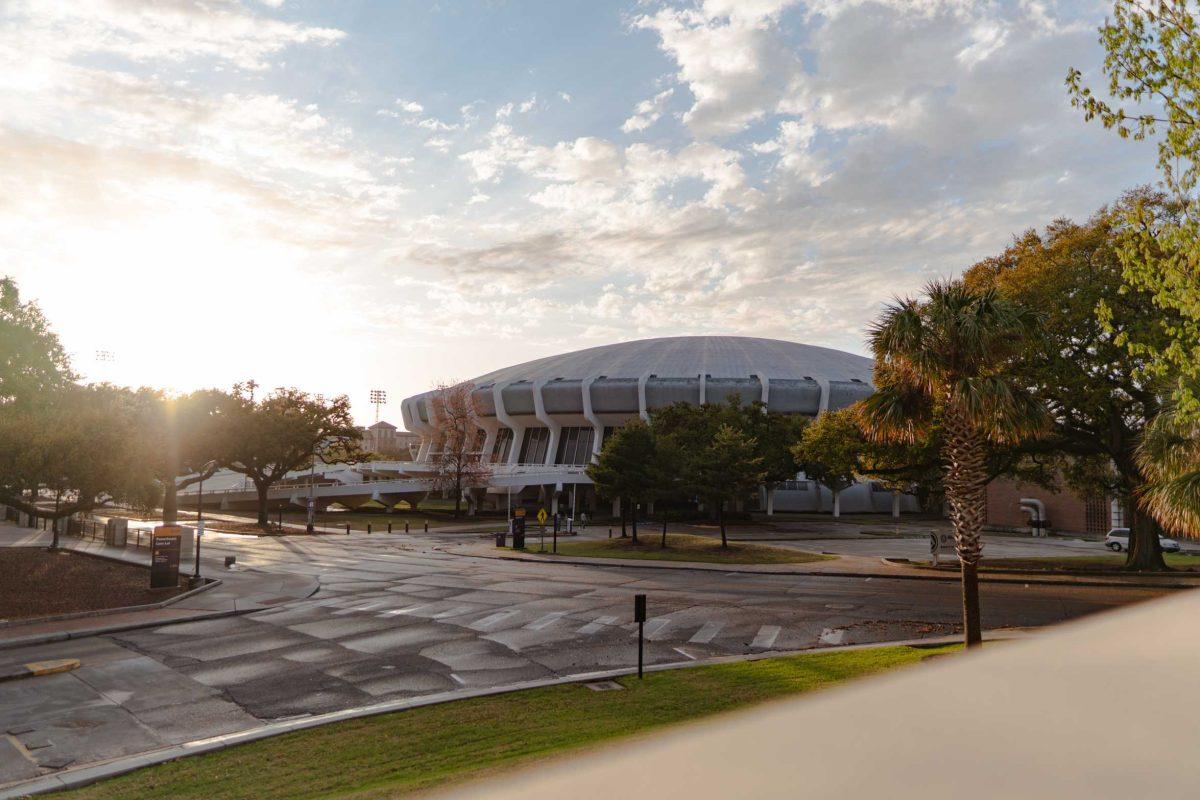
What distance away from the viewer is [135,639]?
61.2 feet

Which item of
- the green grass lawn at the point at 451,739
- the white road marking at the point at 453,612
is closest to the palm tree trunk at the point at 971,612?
the green grass lawn at the point at 451,739

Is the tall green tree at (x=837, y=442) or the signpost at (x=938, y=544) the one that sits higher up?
the tall green tree at (x=837, y=442)

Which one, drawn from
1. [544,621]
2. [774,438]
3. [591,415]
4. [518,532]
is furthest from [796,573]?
[591,415]

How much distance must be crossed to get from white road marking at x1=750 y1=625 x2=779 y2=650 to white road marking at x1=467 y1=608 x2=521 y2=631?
6.17 metres

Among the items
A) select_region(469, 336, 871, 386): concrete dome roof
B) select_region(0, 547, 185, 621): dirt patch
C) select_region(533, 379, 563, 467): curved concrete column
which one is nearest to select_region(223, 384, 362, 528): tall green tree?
select_region(0, 547, 185, 621): dirt patch

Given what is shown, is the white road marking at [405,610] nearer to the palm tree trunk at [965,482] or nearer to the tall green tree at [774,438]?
the palm tree trunk at [965,482]

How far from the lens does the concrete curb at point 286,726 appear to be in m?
9.52

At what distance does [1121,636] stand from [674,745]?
2.43 m

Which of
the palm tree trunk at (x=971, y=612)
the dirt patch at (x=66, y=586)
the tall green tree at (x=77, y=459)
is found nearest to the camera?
the palm tree trunk at (x=971, y=612)

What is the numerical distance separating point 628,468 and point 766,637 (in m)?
28.0

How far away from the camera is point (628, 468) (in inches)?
1789

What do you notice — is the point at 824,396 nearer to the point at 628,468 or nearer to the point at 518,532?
the point at 628,468

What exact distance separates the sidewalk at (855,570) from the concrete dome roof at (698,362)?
5694cm

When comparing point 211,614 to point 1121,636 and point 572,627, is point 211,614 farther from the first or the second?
point 1121,636
